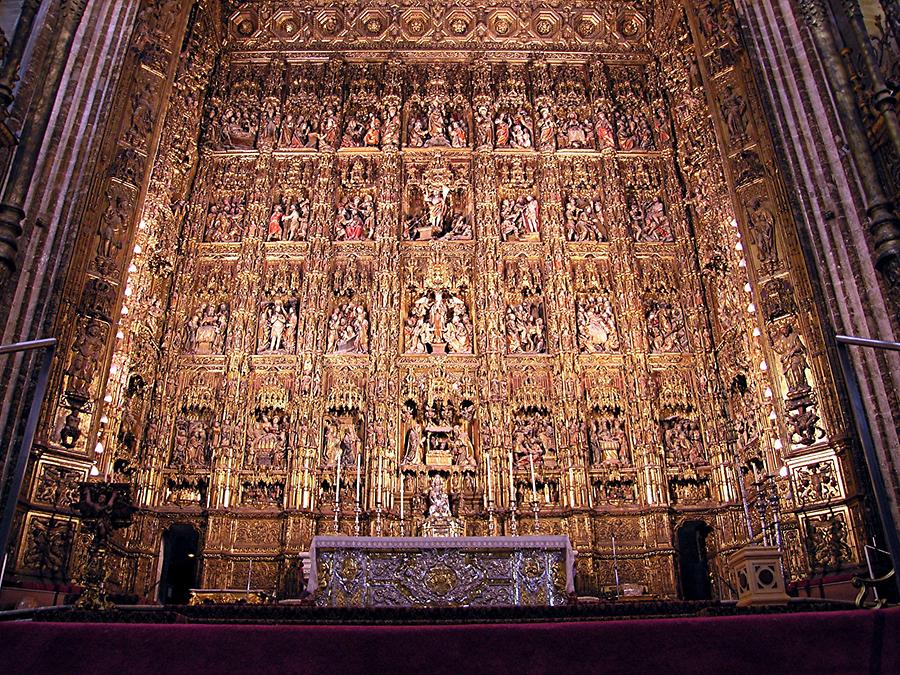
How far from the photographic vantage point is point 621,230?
13.9m

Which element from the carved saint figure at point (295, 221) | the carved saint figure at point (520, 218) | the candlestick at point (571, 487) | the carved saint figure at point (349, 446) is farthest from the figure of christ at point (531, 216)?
the carved saint figure at point (349, 446)

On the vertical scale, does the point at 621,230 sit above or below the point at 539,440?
above

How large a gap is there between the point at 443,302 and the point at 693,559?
21.6ft

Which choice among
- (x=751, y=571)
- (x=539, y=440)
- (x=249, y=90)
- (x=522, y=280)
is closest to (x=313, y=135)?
(x=249, y=90)

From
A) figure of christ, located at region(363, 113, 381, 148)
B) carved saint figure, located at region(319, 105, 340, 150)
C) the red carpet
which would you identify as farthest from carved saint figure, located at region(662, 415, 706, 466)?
the red carpet

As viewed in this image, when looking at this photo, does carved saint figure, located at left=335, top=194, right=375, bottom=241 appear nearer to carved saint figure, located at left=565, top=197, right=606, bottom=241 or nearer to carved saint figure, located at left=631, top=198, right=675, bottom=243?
carved saint figure, located at left=565, top=197, right=606, bottom=241

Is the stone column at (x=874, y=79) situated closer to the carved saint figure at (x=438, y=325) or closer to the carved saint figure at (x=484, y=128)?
the carved saint figure at (x=484, y=128)

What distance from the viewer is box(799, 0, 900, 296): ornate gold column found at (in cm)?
799

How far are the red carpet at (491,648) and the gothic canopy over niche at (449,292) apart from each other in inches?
A: 243

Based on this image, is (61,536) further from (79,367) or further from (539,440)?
(539,440)

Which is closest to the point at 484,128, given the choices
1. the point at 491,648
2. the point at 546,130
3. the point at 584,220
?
the point at 546,130

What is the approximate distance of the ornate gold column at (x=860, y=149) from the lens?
314 inches

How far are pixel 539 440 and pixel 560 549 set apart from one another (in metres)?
3.68

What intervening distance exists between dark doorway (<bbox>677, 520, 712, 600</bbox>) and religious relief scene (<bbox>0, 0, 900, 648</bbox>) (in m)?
0.07
